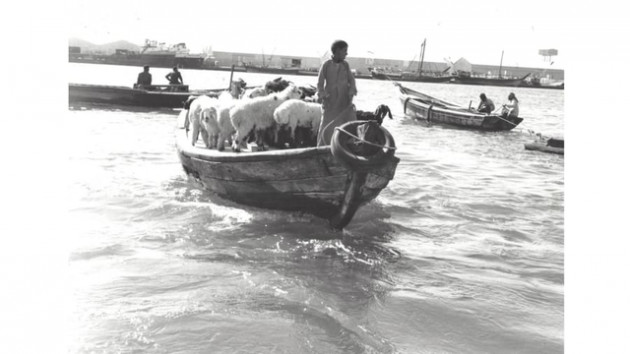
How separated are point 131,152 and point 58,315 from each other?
8.81 m

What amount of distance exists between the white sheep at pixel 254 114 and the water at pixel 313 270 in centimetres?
100

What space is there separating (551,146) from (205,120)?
730cm

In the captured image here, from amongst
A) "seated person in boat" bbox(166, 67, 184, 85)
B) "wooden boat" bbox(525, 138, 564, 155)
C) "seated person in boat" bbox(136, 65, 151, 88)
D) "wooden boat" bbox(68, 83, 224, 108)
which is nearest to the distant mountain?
"wooden boat" bbox(525, 138, 564, 155)

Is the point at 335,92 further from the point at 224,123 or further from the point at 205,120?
the point at 205,120

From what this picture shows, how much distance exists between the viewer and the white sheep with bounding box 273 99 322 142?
21.5 feet

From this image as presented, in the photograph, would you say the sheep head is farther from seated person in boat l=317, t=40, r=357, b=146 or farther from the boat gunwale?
seated person in boat l=317, t=40, r=357, b=146

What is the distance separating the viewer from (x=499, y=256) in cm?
595

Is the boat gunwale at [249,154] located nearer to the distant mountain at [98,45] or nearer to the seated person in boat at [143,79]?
the distant mountain at [98,45]

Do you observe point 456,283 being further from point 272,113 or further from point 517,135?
point 517,135

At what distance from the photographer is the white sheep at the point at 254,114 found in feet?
22.0

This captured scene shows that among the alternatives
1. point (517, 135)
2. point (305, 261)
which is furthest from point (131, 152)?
point (517, 135)

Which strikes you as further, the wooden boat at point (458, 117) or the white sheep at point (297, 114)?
the wooden boat at point (458, 117)

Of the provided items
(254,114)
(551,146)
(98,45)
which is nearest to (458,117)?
(551,146)

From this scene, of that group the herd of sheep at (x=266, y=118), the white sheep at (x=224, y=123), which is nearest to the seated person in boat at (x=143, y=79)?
the herd of sheep at (x=266, y=118)
